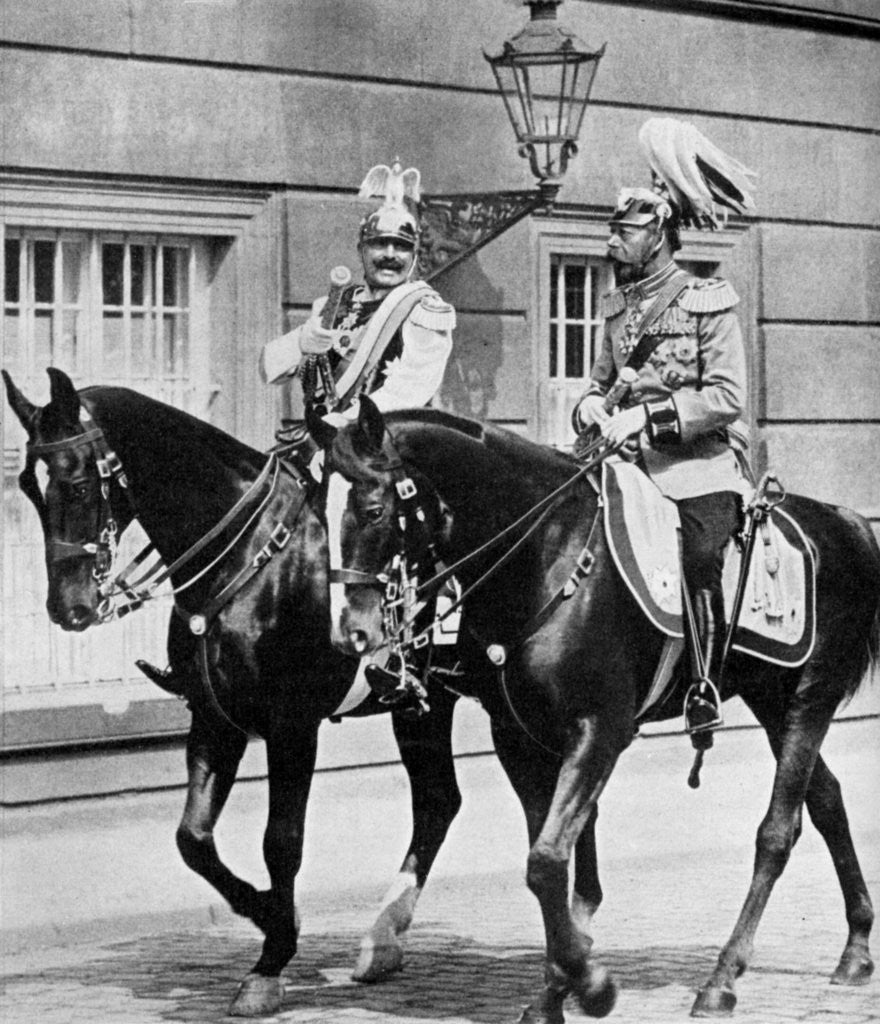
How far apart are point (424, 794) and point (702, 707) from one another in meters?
1.30

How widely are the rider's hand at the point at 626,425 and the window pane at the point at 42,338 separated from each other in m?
3.91

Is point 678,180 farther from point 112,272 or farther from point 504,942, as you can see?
point 112,272

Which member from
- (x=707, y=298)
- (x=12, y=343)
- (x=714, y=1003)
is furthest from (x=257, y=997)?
Result: (x=12, y=343)

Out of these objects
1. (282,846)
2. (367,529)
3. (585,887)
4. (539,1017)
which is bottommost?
(539,1017)

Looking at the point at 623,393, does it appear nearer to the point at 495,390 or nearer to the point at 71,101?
the point at 71,101

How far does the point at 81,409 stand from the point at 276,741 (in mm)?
1255

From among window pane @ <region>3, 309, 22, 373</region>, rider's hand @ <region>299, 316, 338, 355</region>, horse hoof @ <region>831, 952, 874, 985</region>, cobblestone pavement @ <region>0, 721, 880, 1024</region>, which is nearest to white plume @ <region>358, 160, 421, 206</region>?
rider's hand @ <region>299, 316, 338, 355</region>

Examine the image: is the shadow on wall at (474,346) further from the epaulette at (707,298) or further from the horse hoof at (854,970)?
the horse hoof at (854,970)

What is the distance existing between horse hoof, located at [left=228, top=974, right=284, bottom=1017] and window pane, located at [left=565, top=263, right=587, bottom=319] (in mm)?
6470

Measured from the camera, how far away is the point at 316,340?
29.0ft

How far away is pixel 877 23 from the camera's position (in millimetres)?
14633

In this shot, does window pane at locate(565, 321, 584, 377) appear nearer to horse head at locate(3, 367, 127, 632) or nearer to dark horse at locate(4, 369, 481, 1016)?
dark horse at locate(4, 369, 481, 1016)

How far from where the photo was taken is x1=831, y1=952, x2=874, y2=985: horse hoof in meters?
7.84

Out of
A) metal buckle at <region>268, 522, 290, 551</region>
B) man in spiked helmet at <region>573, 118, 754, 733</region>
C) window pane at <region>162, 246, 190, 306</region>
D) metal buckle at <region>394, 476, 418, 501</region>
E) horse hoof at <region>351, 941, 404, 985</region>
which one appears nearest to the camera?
metal buckle at <region>394, 476, 418, 501</region>
